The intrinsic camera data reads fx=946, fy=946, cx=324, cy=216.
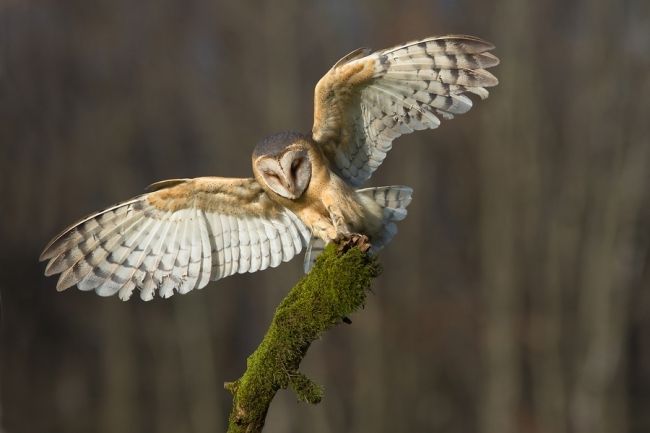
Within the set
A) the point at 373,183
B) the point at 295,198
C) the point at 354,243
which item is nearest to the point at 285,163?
the point at 295,198

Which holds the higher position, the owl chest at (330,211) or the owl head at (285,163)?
the owl head at (285,163)

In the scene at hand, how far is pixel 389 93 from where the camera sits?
18.1 ft

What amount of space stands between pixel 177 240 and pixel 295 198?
2.83 ft

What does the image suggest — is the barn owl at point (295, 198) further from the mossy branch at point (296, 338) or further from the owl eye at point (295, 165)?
the mossy branch at point (296, 338)

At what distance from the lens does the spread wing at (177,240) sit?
5.44 m

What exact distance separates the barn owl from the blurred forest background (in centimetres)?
1289

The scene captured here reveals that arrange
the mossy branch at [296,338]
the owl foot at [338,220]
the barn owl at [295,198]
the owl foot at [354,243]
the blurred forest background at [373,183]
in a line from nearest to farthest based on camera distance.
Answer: the mossy branch at [296,338]
the owl foot at [354,243]
the owl foot at [338,220]
the barn owl at [295,198]
the blurred forest background at [373,183]

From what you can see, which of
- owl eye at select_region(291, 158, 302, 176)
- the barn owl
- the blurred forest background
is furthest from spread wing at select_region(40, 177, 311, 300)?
the blurred forest background

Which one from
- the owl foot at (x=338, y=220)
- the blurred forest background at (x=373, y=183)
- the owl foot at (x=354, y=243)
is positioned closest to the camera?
the owl foot at (x=354, y=243)

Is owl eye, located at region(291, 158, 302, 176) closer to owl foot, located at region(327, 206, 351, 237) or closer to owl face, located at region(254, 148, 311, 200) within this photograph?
owl face, located at region(254, 148, 311, 200)

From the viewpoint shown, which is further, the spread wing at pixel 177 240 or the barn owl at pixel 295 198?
the spread wing at pixel 177 240

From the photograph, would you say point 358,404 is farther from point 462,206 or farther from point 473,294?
point 462,206

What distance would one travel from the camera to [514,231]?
20.3m

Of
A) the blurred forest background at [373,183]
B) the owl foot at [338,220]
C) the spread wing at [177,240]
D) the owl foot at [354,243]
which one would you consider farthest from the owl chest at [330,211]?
the blurred forest background at [373,183]
